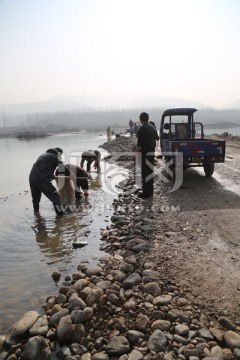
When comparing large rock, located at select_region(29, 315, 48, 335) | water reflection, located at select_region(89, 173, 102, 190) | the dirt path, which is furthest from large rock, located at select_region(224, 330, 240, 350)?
water reflection, located at select_region(89, 173, 102, 190)

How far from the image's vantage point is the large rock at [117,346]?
2569 mm

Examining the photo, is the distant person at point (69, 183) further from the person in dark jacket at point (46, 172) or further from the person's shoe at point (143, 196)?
the person's shoe at point (143, 196)

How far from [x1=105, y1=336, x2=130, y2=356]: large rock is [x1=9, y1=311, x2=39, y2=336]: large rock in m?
0.95

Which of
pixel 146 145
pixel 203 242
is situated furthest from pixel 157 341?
pixel 146 145

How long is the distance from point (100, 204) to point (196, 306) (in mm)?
5282

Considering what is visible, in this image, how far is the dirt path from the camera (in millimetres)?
3316

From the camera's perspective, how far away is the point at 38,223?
676 cm

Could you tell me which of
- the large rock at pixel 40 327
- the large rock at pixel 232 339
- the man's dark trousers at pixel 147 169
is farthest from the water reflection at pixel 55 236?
the large rock at pixel 232 339

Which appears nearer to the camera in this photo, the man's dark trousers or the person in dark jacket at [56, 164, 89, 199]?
the man's dark trousers

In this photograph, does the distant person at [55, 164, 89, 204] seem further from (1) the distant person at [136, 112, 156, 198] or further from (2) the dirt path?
(2) the dirt path

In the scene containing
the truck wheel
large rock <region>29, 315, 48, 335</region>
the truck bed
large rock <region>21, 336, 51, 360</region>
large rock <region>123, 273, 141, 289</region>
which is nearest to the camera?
large rock <region>21, 336, 51, 360</region>

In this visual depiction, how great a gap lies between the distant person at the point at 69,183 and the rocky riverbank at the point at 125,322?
379cm

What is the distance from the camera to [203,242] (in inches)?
182

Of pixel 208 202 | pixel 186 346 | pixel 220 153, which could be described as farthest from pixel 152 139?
pixel 186 346
